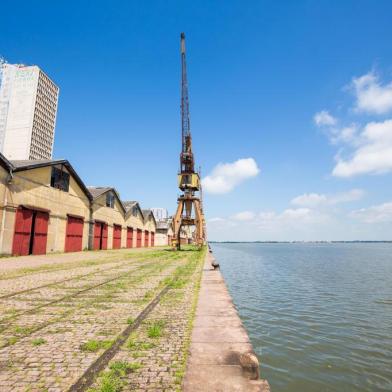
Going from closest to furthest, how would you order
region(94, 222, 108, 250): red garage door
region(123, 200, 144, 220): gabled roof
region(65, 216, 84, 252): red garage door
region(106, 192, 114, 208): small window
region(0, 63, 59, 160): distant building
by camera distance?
region(65, 216, 84, 252): red garage door → region(94, 222, 108, 250): red garage door → region(106, 192, 114, 208): small window → region(123, 200, 144, 220): gabled roof → region(0, 63, 59, 160): distant building

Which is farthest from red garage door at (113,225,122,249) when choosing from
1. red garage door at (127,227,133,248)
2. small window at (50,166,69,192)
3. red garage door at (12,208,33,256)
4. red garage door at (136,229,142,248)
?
red garage door at (12,208,33,256)

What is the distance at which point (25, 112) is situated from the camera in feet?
441

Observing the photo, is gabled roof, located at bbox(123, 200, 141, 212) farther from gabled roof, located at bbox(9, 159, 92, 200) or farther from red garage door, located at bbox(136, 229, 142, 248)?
gabled roof, located at bbox(9, 159, 92, 200)

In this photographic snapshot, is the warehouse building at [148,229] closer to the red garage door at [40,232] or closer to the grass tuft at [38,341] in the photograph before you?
the red garage door at [40,232]

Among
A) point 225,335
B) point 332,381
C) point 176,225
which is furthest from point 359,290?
point 176,225

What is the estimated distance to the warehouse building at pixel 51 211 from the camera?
20.3 m

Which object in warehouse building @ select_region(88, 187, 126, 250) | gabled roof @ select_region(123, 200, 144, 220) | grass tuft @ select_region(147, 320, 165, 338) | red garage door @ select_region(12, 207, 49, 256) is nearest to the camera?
grass tuft @ select_region(147, 320, 165, 338)

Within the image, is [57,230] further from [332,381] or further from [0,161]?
[332,381]

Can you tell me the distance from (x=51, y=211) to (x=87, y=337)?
907 inches

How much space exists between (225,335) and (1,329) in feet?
13.7

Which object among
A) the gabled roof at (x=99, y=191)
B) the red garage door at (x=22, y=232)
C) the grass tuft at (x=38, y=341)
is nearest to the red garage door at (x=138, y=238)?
the gabled roof at (x=99, y=191)

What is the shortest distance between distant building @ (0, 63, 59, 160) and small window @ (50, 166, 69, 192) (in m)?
121

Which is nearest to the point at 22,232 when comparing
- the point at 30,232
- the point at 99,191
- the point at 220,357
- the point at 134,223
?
the point at 30,232

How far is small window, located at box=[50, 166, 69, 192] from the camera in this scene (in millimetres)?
25877
